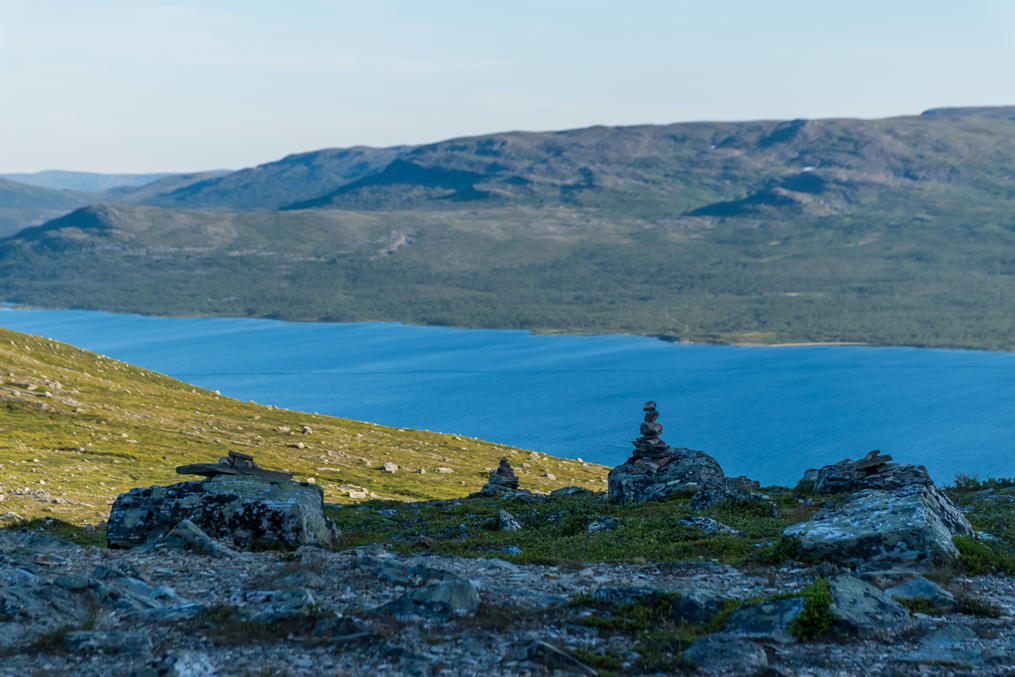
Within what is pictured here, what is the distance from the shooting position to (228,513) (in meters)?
24.5

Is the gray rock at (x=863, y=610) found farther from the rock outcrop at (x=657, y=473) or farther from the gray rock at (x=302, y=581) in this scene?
the rock outcrop at (x=657, y=473)

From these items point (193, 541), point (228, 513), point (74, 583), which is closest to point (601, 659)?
point (74, 583)

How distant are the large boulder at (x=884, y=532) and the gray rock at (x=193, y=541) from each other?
14898mm

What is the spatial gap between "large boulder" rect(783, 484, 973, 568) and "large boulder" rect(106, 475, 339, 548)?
13588 millimetres

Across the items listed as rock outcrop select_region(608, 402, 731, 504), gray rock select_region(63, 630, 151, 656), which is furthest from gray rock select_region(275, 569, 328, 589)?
rock outcrop select_region(608, 402, 731, 504)

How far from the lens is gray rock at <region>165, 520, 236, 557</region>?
22141 mm

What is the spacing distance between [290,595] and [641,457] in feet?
87.9

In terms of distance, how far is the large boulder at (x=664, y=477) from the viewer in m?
38.8

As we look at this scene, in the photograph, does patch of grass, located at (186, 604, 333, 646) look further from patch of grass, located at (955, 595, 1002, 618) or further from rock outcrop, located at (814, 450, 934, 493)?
rock outcrop, located at (814, 450, 934, 493)

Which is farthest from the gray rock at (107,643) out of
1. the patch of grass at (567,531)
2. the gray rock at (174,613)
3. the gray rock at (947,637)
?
the gray rock at (947,637)

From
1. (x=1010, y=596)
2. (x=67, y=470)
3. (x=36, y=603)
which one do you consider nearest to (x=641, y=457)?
(x=1010, y=596)

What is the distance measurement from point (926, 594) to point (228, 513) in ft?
59.8

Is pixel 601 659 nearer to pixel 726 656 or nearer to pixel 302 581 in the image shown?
pixel 726 656

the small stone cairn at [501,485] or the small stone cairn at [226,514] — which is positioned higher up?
the small stone cairn at [226,514]
